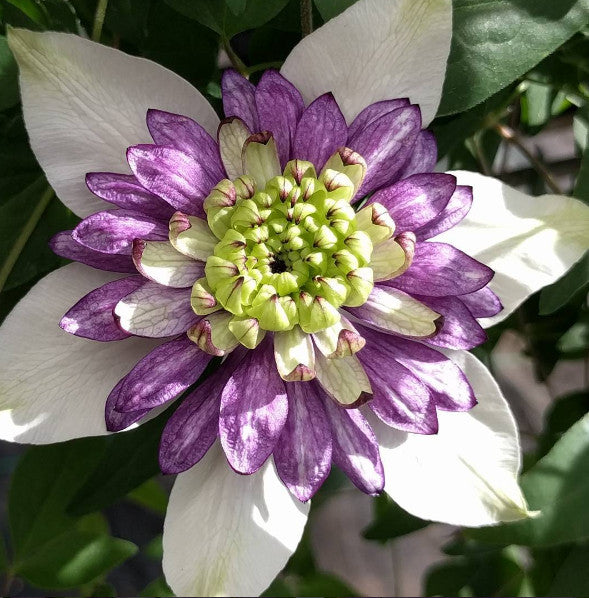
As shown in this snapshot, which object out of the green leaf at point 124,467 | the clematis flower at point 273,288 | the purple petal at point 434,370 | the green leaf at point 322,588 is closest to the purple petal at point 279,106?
the clematis flower at point 273,288

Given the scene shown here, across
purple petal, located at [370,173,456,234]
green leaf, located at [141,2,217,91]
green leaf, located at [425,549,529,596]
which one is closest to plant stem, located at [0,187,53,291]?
green leaf, located at [141,2,217,91]

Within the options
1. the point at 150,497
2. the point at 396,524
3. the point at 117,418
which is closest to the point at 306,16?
the point at 117,418

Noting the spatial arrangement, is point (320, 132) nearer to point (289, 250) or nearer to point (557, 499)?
point (289, 250)

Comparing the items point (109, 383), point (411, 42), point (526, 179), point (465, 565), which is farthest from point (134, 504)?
point (411, 42)

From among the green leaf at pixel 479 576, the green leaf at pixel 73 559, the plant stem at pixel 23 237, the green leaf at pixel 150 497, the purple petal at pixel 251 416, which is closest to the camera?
the purple petal at pixel 251 416

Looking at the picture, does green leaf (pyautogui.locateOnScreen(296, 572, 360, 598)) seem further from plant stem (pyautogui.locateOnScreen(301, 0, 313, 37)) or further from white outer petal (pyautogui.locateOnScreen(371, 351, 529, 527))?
plant stem (pyautogui.locateOnScreen(301, 0, 313, 37))

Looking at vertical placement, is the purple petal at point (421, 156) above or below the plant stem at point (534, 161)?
above

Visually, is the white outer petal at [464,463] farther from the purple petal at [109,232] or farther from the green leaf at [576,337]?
the green leaf at [576,337]
